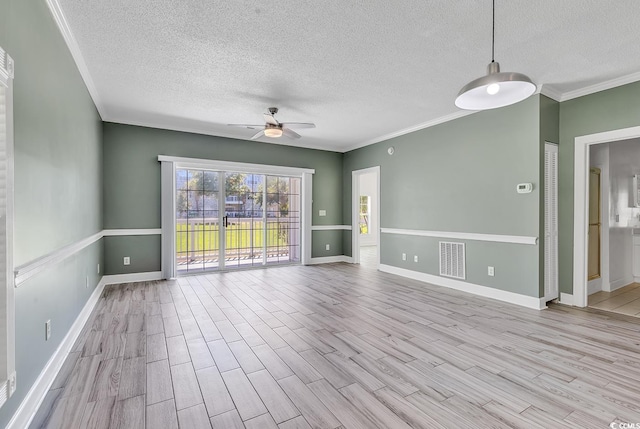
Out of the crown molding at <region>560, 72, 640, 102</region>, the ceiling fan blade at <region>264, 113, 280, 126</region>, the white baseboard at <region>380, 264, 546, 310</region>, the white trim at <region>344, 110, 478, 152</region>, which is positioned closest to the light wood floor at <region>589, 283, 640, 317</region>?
the white baseboard at <region>380, 264, 546, 310</region>

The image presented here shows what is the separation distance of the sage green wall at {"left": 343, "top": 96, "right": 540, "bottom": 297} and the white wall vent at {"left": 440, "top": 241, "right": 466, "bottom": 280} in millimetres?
120

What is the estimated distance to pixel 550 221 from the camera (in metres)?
3.90

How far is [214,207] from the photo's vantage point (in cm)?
595

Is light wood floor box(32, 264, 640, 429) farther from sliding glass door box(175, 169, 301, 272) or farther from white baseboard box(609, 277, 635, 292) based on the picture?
sliding glass door box(175, 169, 301, 272)

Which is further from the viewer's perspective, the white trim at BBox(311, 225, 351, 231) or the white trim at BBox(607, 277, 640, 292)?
the white trim at BBox(311, 225, 351, 231)

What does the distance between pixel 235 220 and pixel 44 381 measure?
4.25m

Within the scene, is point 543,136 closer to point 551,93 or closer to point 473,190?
point 551,93

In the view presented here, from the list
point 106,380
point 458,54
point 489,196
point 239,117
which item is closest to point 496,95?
point 458,54

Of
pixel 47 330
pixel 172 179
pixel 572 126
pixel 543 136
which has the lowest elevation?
pixel 47 330

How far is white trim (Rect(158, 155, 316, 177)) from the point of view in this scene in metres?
5.59

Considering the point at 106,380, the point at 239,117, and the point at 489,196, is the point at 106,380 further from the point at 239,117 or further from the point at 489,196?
the point at 489,196

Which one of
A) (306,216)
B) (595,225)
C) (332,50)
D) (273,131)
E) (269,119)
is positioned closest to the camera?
(332,50)

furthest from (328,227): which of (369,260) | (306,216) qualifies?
(369,260)

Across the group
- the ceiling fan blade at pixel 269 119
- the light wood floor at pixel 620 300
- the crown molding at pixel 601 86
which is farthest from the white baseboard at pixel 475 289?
the ceiling fan blade at pixel 269 119
